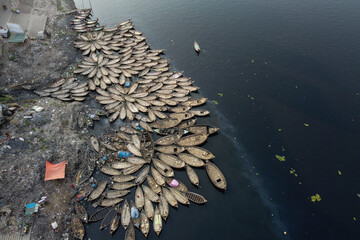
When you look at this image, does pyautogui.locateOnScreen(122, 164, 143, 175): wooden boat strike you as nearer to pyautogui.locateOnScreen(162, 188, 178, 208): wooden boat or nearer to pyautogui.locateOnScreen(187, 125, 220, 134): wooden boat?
pyautogui.locateOnScreen(162, 188, 178, 208): wooden boat

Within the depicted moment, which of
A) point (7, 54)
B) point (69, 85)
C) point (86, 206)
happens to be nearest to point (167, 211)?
point (86, 206)

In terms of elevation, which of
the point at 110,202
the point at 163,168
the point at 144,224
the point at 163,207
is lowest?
the point at 144,224

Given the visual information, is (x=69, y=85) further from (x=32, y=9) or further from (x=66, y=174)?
(x=32, y=9)

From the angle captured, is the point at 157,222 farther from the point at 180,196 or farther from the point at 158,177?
the point at 158,177

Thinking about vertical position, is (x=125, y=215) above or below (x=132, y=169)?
below

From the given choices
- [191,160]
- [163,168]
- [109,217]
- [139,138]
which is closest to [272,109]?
[191,160]

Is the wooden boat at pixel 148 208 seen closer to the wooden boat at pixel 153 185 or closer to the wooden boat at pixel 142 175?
the wooden boat at pixel 153 185

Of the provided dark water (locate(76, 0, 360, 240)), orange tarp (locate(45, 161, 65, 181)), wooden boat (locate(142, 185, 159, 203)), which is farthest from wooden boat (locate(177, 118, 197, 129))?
orange tarp (locate(45, 161, 65, 181))
